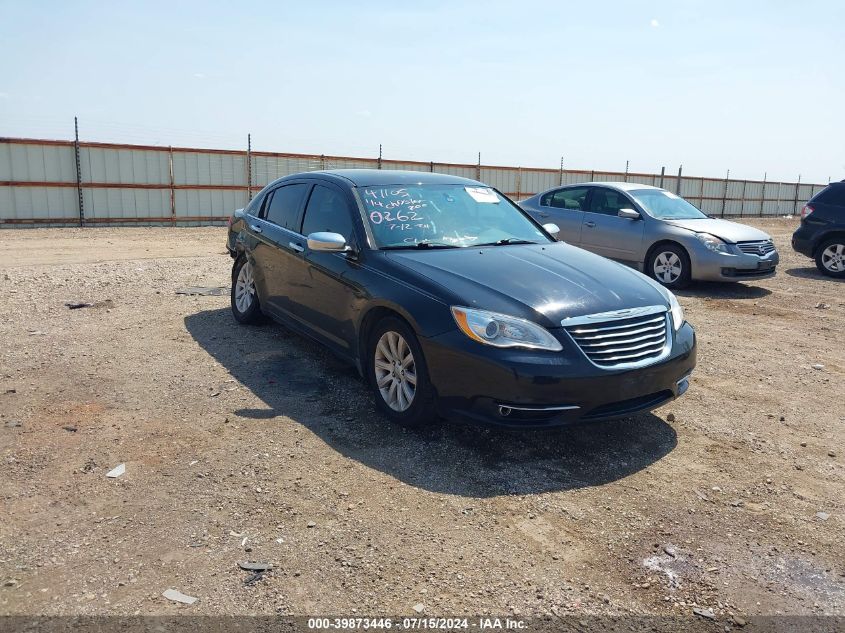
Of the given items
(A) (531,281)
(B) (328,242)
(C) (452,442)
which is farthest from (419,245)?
(C) (452,442)

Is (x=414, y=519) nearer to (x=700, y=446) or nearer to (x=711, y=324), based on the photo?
(x=700, y=446)

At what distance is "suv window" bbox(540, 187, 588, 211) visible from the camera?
36.7 feet

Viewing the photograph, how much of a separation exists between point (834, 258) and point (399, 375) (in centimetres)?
1059

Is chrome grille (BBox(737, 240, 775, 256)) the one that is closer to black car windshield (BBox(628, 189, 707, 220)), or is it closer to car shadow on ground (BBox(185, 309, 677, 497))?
black car windshield (BBox(628, 189, 707, 220))

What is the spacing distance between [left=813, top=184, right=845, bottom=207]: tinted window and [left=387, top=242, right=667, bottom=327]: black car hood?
917 centimetres

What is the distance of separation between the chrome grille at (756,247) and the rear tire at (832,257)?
2719 millimetres

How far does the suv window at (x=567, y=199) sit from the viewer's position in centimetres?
1117

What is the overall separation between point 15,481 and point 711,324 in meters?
6.83

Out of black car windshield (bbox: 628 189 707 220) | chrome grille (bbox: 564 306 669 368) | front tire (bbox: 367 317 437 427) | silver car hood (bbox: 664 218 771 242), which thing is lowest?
front tire (bbox: 367 317 437 427)

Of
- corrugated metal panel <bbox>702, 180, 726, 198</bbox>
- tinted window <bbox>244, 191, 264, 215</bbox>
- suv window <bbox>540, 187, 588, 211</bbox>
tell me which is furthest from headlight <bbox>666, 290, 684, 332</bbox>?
corrugated metal panel <bbox>702, 180, 726, 198</bbox>

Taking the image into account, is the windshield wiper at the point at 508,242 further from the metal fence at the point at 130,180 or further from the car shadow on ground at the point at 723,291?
the metal fence at the point at 130,180

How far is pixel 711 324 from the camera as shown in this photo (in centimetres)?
780

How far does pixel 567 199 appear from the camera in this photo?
11.4 metres

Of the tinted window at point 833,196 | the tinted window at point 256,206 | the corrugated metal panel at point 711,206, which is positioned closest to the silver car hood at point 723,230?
the tinted window at point 833,196
